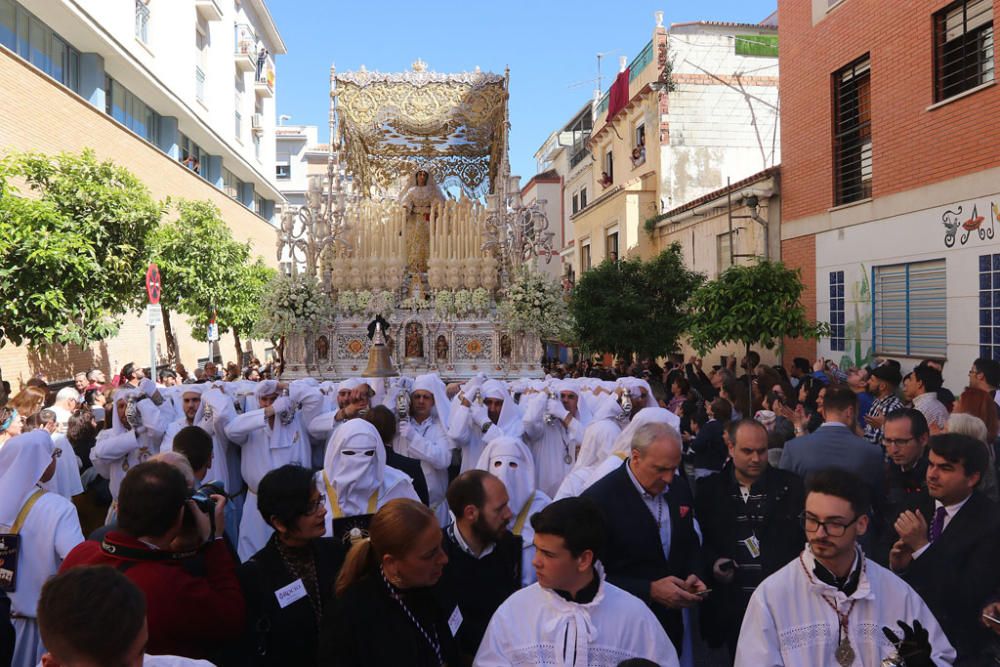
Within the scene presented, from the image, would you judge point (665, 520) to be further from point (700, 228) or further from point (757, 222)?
point (700, 228)

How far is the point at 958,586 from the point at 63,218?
1123 centimetres

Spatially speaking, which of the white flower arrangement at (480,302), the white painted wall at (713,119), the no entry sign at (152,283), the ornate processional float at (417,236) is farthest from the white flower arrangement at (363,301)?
the white painted wall at (713,119)

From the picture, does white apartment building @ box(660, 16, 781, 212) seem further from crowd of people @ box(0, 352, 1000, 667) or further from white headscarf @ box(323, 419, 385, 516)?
white headscarf @ box(323, 419, 385, 516)

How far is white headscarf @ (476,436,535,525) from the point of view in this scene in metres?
4.39

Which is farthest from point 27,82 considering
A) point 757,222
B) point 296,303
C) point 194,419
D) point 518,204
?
point 757,222

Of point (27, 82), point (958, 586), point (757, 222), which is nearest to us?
point (958, 586)

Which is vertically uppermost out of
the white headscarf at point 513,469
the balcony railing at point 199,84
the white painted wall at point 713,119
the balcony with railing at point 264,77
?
the balcony with railing at point 264,77

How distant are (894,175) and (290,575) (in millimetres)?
11784

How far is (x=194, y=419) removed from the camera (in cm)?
680

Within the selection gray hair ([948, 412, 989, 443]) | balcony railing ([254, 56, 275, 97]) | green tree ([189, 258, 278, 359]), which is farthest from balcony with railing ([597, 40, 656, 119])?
gray hair ([948, 412, 989, 443])

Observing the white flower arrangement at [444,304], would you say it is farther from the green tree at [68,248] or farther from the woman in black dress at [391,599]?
the woman in black dress at [391,599]

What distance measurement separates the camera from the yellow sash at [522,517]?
13.9ft

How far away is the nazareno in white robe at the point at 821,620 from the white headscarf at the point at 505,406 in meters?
3.86

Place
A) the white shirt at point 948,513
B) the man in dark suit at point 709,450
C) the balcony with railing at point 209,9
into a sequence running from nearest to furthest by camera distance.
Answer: the white shirt at point 948,513 < the man in dark suit at point 709,450 < the balcony with railing at point 209,9
